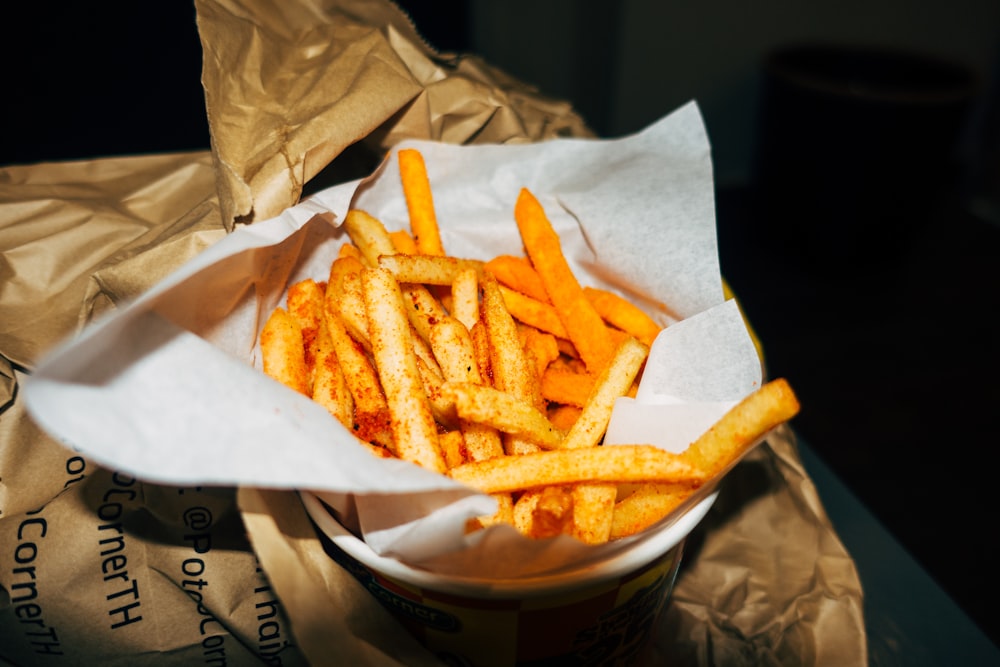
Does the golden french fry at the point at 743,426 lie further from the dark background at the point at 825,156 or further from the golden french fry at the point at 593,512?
the dark background at the point at 825,156

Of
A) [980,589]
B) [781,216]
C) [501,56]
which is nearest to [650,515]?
[980,589]

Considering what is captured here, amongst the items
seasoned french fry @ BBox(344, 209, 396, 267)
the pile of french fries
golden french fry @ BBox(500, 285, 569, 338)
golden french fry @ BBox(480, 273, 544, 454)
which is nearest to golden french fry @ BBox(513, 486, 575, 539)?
the pile of french fries

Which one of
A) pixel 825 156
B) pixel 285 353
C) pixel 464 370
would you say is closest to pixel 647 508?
pixel 464 370

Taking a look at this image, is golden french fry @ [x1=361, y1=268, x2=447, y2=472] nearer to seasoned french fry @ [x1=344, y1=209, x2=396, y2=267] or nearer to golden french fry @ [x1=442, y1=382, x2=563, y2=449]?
golden french fry @ [x1=442, y1=382, x2=563, y2=449]

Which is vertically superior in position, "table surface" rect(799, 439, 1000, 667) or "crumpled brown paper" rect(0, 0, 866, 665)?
"crumpled brown paper" rect(0, 0, 866, 665)

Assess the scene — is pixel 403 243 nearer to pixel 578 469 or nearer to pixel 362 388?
pixel 362 388
